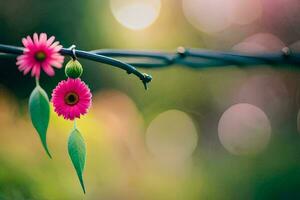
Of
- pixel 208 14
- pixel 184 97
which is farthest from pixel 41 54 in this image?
pixel 208 14

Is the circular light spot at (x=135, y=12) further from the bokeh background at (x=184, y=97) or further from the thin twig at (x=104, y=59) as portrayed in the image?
the thin twig at (x=104, y=59)

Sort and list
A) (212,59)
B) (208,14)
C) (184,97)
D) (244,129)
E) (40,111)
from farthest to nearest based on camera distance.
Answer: (208,14) → (244,129) → (184,97) → (212,59) → (40,111)

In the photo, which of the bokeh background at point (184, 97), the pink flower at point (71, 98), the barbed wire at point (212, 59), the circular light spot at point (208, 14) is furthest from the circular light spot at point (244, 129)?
the pink flower at point (71, 98)

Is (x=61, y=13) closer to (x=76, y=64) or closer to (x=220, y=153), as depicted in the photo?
(x=220, y=153)

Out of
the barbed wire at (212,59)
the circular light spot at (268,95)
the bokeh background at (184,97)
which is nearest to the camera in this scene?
the barbed wire at (212,59)

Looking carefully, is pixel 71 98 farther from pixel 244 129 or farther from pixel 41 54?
pixel 244 129

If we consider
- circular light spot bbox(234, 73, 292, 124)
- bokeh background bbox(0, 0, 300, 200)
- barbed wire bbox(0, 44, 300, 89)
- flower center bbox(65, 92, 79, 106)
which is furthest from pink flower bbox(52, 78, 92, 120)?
circular light spot bbox(234, 73, 292, 124)

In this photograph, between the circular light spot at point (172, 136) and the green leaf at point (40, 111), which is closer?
the green leaf at point (40, 111)
